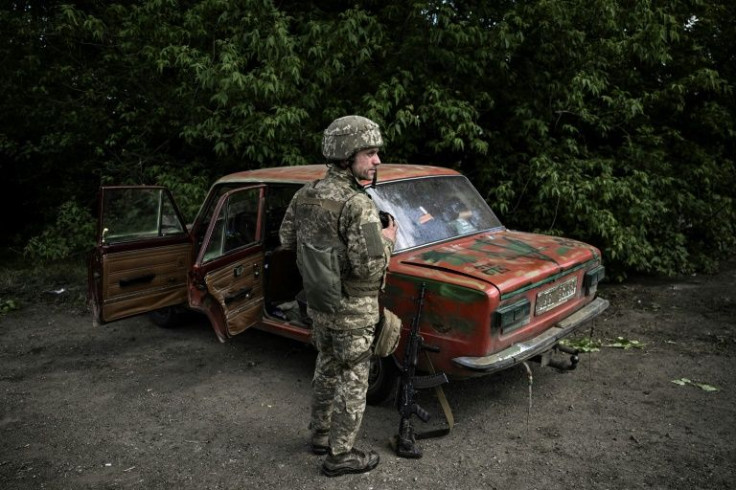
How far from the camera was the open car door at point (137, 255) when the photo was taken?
454 cm

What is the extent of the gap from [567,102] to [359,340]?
4788mm

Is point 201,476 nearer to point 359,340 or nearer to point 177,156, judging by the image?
point 359,340

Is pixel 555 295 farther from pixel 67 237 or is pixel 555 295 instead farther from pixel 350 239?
pixel 67 237

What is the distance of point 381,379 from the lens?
12.9ft

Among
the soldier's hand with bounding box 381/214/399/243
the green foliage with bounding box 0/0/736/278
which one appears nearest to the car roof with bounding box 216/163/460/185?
the soldier's hand with bounding box 381/214/399/243

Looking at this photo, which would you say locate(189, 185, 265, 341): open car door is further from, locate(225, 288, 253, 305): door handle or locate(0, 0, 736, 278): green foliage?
locate(0, 0, 736, 278): green foliage

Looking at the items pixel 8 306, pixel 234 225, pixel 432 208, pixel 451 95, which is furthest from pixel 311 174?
pixel 8 306

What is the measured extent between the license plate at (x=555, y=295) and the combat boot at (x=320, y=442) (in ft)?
5.15

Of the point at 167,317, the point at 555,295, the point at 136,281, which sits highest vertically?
the point at 555,295

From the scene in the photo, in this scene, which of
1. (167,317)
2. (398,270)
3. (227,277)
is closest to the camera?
(398,270)

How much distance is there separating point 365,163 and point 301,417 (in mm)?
1896

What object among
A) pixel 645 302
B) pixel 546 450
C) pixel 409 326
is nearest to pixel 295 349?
pixel 409 326

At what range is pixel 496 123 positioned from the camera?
755cm

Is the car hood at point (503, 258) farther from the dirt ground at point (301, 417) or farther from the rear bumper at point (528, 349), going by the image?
the dirt ground at point (301, 417)
